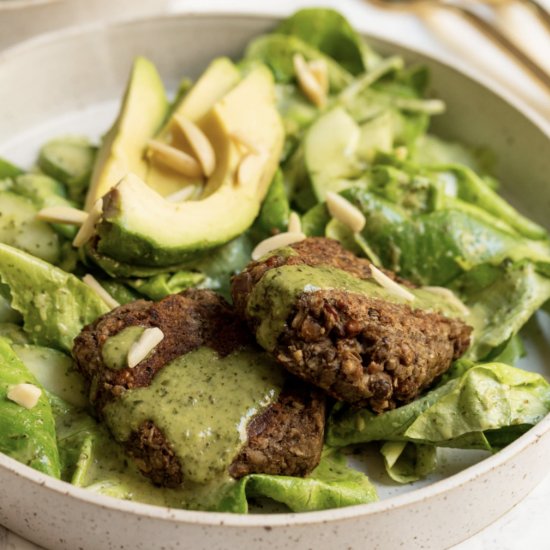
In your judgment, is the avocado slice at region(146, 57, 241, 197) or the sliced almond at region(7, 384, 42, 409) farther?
the avocado slice at region(146, 57, 241, 197)

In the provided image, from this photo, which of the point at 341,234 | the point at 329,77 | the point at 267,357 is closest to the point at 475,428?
the point at 267,357

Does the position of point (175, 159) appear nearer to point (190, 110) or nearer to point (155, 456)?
point (190, 110)

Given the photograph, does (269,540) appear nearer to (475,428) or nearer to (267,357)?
(267,357)

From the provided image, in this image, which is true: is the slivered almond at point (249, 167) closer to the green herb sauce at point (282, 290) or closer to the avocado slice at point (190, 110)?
the avocado slice at point (190, 110)

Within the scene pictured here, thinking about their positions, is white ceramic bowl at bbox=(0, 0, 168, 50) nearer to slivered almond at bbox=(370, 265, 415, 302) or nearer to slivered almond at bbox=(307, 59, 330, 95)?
slivered almond at bbox=(307, 59, 330, 95)

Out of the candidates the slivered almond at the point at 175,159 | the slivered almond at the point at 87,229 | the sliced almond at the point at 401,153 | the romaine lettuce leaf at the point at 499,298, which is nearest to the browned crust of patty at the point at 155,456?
the slivered almond at the point at 87,229

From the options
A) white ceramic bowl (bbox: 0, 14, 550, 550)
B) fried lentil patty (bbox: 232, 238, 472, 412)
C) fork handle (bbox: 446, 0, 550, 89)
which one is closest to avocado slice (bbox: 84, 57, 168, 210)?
white ceramic bowl (bbox: 0, 14, 550, 550)

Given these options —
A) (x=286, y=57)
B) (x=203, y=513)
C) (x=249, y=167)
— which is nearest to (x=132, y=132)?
(x=249, y=167)
